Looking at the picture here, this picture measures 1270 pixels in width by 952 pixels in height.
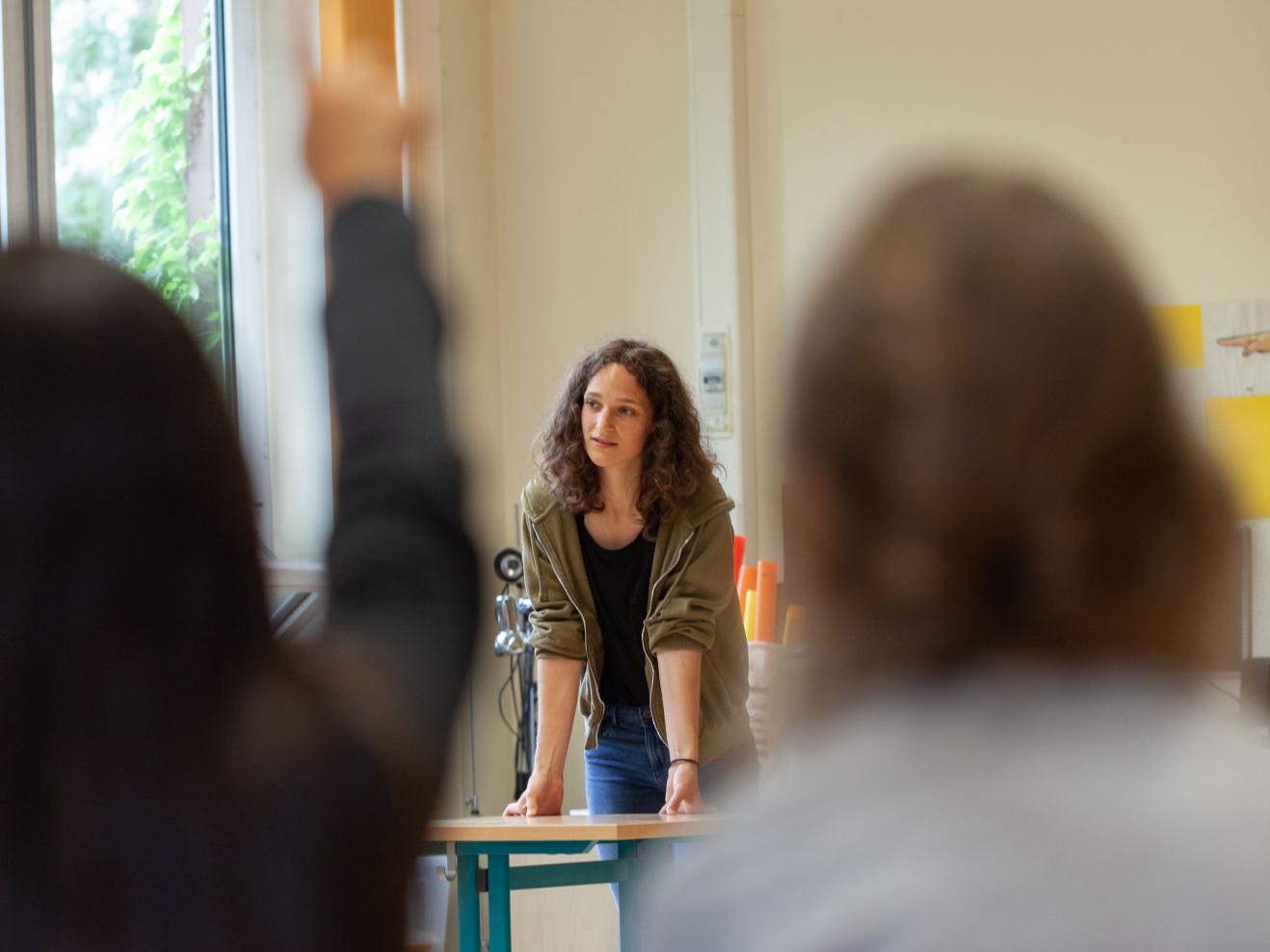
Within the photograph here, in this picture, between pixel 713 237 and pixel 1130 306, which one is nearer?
pixel 1130 306

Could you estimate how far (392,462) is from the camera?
0.97m

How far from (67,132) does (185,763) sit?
12.6 feet

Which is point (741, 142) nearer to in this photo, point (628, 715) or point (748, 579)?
point (748, 579)

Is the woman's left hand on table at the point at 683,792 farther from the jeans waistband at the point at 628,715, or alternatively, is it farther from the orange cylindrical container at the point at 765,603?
the orange cylindrical container at the point at 765,603

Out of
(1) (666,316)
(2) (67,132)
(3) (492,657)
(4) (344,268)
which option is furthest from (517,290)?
(4) (344,268)

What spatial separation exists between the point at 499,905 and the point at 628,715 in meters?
0.51

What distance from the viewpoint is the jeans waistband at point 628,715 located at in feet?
12.3

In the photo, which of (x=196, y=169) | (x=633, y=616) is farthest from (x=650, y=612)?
(x=196, y=169)

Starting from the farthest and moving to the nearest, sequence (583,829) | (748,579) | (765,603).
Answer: (748,579) < (765,603) < (583,829)

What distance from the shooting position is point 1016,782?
0.75 metres

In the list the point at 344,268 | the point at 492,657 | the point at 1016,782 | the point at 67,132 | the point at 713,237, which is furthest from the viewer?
the point at 713,237

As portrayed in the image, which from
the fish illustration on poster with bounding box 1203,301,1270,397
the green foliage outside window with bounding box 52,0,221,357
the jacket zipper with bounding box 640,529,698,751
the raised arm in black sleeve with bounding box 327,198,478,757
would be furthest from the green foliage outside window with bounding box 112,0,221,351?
the raised arm in black sleeve with bounding box 327,198,478,757

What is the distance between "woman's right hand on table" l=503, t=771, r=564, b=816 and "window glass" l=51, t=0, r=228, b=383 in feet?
4.24

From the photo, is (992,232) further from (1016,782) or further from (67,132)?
(67,132)
